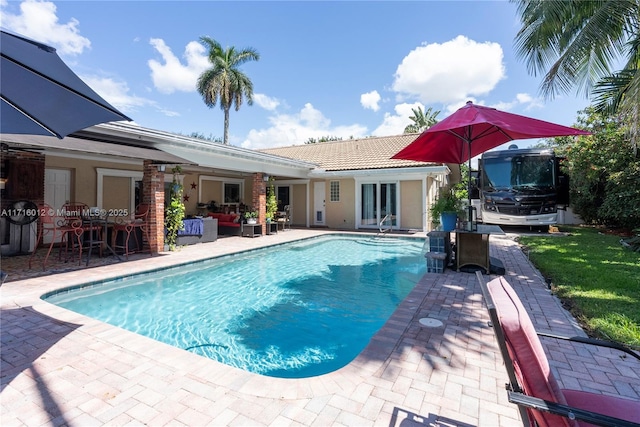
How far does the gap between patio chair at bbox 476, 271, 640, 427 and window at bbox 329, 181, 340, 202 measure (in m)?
15.2

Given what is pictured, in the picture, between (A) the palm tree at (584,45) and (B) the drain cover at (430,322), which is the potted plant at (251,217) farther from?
(A) the palm tree at (584,45)

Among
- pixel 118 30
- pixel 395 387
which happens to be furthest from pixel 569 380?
pixel 118 30

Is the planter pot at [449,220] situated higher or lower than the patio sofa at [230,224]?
higher

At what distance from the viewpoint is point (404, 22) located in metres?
11.2

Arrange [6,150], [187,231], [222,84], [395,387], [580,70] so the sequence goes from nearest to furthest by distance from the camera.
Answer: [395,387]
[6,150]
[580,70]
[187,231]
[222,84]

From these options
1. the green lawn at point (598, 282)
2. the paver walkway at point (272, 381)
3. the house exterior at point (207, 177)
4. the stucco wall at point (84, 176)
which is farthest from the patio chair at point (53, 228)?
the green lawn at point (598, 282)

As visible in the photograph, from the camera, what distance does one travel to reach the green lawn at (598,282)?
374 centimetres

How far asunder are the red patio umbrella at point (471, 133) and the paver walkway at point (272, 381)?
2737 millimetres

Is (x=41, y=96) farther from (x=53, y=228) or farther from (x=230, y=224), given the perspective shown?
(x=230, y=224)

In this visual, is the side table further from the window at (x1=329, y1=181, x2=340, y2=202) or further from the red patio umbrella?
the red patio umbrella

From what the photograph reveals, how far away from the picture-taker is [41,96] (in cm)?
284

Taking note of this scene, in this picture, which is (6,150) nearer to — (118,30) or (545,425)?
(118,30)

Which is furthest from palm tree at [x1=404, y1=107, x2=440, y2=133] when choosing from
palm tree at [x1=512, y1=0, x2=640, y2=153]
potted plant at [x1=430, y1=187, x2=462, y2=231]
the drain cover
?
the drain cover

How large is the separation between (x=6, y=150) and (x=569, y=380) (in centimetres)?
1180
